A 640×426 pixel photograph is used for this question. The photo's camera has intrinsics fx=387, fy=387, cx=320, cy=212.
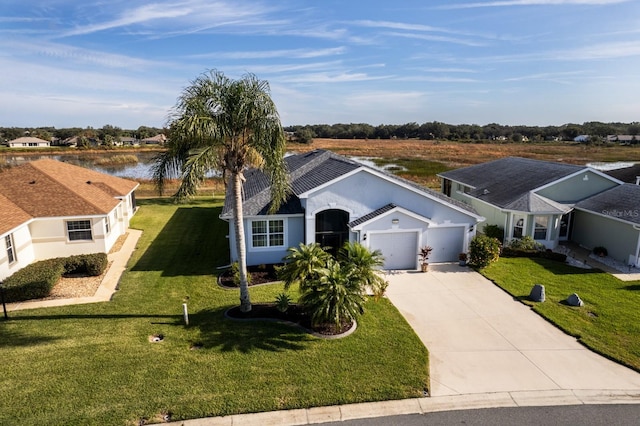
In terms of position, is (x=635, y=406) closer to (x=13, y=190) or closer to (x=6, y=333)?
(x=6, y=333)

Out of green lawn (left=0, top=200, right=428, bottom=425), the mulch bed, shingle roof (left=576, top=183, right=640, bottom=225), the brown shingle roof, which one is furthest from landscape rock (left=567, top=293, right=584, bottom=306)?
the brown shingle roof

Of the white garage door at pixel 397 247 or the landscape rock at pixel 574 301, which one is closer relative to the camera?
the landscape rock at pixel 574 301

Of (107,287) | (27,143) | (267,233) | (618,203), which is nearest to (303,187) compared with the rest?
(267,233)

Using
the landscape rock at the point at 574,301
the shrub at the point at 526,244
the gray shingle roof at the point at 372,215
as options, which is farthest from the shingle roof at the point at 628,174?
the gray shingle roof at the point at 372,215

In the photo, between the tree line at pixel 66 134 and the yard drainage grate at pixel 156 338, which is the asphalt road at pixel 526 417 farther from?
the tree line at pixel 66 134

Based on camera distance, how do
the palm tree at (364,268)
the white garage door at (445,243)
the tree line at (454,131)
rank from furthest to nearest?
the tree line at (454,131) → the white garage door at (445,243) → the palm tree at (364,268)

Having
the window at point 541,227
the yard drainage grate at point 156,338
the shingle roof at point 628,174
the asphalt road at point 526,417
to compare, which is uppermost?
the shingle roof at point 628,174

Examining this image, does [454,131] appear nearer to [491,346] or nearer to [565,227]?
[565,227]
